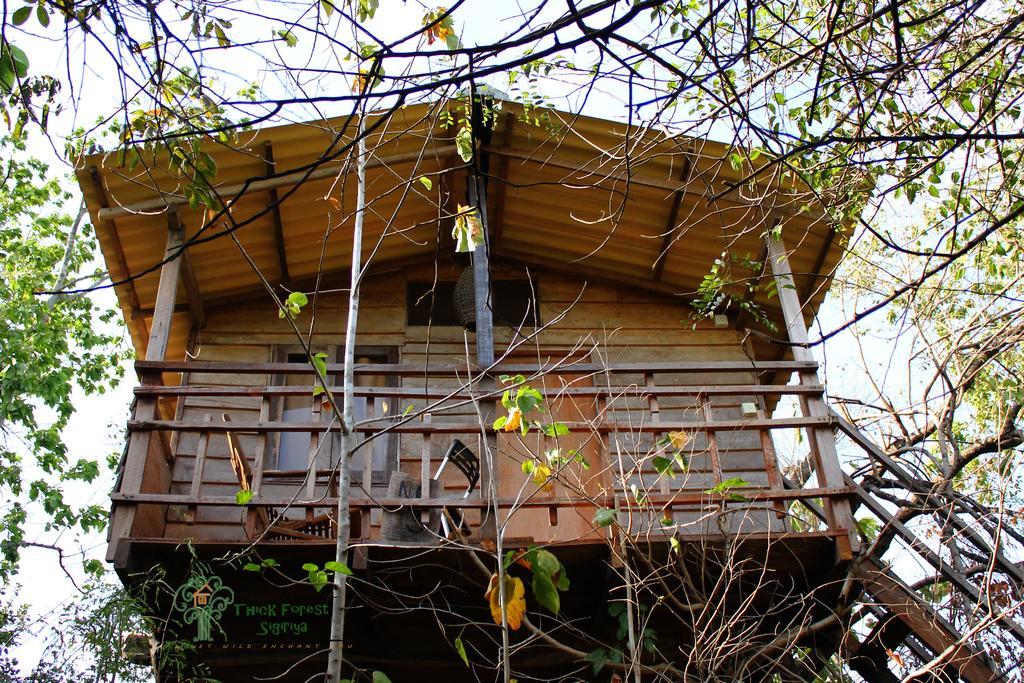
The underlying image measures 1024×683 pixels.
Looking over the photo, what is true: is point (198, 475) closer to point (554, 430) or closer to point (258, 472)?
point (258, 472)

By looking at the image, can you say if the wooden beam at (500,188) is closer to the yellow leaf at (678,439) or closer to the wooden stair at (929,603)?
the yellow leaf at (678,439)

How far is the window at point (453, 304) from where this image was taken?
9.22 metres

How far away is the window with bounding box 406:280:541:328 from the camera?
9219 mm

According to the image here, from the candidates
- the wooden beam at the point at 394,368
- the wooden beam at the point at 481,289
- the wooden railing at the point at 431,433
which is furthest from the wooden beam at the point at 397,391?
the wooden beam at the point at 481,289

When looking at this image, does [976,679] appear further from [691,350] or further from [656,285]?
[656,285]

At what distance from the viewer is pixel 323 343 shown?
888 centimetres

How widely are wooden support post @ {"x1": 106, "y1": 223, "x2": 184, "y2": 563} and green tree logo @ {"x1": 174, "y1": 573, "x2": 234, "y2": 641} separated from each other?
18.5 inches

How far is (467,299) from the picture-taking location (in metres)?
8.11

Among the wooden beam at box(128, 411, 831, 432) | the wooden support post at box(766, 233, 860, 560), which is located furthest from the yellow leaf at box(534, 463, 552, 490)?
the wooden support post at box(766, 233, 860, 560)

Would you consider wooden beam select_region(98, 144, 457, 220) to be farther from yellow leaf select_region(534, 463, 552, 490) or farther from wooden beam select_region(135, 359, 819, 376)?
yellow leaf select_region(534, 463, 552, 490)

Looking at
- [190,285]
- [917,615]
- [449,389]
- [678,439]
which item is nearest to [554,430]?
[678,439]

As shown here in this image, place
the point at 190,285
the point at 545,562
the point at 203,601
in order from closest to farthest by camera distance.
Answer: the point at 545,562 < the point at 203,601 < the point at 190,285

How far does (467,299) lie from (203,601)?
338 cm

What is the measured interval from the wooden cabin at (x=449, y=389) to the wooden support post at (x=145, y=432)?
2cm
